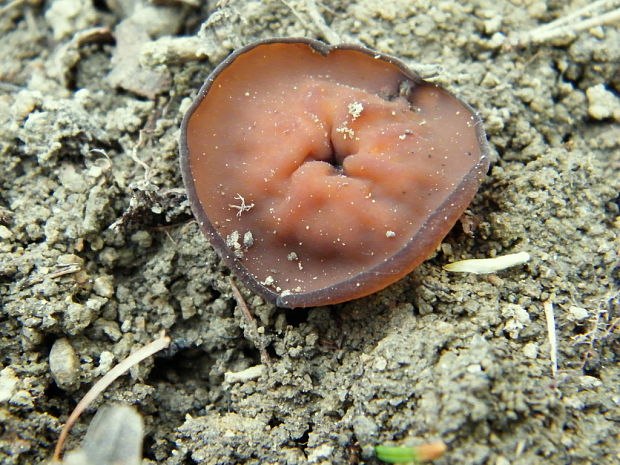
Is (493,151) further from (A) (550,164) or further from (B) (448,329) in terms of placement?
(B) (448,329)

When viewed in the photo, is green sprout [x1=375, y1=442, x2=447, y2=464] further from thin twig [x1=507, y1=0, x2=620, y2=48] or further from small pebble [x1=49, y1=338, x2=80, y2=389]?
thin twig [x1=507, y1=0, x2=620, y2=48]

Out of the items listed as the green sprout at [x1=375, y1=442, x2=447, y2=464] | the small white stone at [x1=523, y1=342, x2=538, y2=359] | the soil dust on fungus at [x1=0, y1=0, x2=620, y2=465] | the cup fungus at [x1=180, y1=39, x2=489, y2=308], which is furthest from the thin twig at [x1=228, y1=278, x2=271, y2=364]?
the small white stone at [x1=523, y1=342, x2=538, y2=359]

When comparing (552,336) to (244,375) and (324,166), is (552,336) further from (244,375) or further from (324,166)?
(244,375)

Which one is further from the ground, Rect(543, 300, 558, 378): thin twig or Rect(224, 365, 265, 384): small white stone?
Rect(543, 300, 558, 378): thin twig

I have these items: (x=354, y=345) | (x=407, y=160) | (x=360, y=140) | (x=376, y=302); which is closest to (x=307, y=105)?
(x=360, y=140)

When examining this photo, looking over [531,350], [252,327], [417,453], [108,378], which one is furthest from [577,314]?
[108,378]

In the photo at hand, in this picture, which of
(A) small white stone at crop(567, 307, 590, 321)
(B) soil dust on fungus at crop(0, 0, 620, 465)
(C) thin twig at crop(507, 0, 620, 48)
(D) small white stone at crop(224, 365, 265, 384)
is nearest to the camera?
(B) soil dust on fungus at crop(0, 0, 620, 465)

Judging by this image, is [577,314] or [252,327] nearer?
[577,314]
